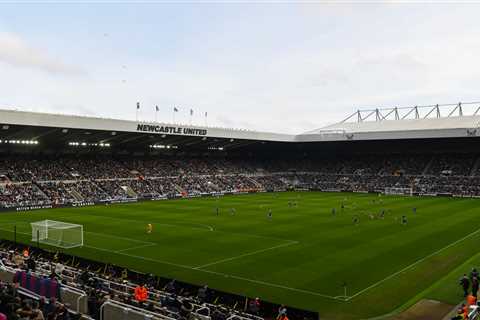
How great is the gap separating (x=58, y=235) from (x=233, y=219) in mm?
18543

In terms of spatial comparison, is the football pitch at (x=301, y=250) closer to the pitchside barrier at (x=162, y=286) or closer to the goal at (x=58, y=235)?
the goal at (x=58, y=235)

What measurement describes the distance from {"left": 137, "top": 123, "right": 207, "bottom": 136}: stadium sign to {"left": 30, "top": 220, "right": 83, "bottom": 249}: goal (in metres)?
34.1

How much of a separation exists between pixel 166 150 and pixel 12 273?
2858 inches

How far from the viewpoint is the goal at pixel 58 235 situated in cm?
3181

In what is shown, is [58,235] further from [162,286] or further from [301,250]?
[301,250]

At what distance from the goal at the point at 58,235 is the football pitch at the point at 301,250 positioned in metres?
1.22

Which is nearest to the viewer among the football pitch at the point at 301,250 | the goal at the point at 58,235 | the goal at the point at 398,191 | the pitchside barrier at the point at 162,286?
the pitchside barrier at the point at 162,286

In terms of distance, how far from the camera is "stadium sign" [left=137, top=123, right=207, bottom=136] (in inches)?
2611

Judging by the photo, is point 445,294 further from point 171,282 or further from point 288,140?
point 288,140

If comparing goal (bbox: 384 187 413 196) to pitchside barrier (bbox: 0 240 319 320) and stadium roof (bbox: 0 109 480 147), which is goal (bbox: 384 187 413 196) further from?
pitchside barrier (bbox: 0 240 319 320)

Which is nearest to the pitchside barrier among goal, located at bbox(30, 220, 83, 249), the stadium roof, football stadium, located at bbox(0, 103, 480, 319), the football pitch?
football stadium, located at bbox(0, 103, 480, 319)

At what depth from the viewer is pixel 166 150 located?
90000 mm

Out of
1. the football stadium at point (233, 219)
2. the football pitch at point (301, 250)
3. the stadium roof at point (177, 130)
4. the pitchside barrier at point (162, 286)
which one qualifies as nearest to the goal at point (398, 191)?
the football stadium at point (233, 219)

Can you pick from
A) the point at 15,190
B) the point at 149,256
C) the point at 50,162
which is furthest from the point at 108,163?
the point at 149,256
